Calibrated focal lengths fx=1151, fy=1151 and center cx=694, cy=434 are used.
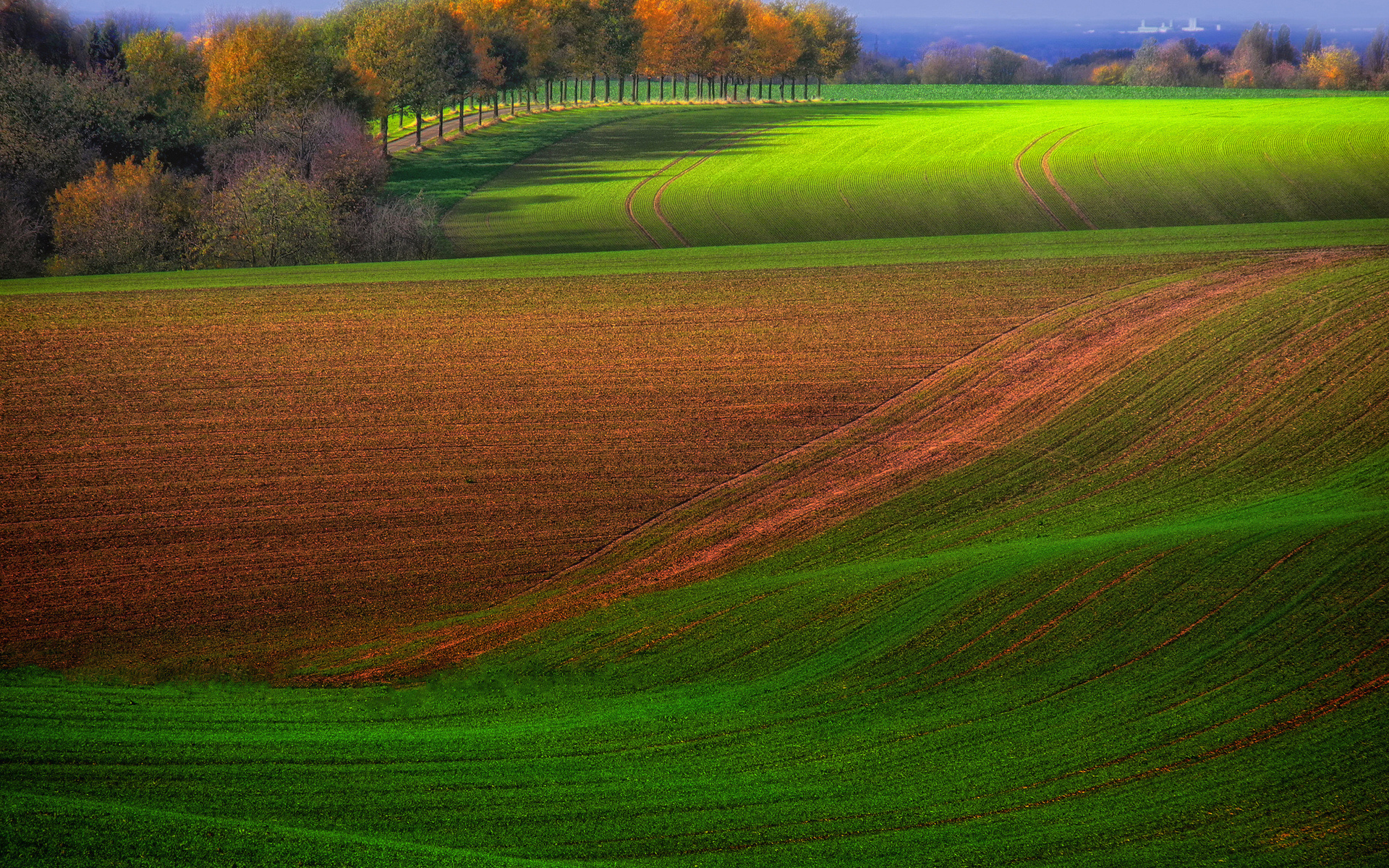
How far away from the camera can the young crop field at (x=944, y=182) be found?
A: 4322 cm

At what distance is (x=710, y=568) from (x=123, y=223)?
28003mm

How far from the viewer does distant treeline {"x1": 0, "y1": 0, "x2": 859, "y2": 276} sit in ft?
120

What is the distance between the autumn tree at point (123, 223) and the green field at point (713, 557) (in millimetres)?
8018

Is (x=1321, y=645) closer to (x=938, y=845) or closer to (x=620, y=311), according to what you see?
(x=938, y=845)

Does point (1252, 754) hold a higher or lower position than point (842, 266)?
lower

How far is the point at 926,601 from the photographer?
15180 mm

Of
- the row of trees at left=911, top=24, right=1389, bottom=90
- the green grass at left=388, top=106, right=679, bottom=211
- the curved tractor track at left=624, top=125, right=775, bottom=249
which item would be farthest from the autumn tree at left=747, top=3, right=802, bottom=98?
the row of trees at left=911, top=24, right=1389, bottom=90

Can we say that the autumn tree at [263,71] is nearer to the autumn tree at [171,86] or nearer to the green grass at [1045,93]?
the autumn tree at [171,86]

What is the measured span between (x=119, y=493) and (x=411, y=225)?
20.9 metres

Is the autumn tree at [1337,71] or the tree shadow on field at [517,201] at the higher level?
the autumn tree at [1337,71]

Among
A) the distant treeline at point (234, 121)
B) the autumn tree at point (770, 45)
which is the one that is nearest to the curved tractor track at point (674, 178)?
the distant treeline at point (234, 121)

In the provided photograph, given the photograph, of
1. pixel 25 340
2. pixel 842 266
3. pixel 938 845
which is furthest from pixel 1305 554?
pixel 25 340

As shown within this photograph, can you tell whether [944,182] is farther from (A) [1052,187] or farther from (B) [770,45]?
(B) [770,45]

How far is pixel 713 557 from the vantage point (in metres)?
17.7
